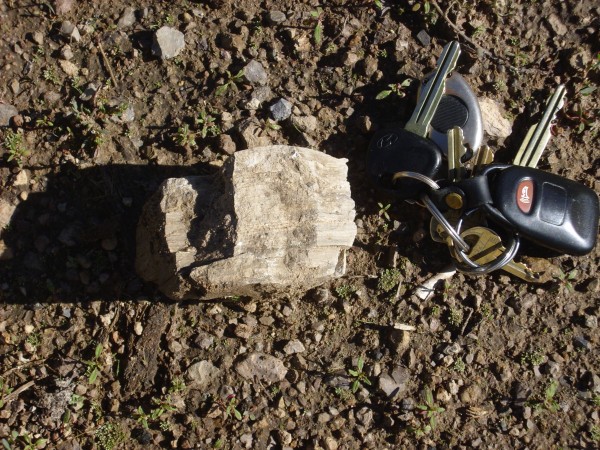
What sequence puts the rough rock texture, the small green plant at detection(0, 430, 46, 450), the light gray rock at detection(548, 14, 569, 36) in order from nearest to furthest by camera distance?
1. the rough rock texture
2. the small green plant at detection(0, 430, 46, 450)
3. the light gray rock at detection(548, 14, 569, 36)

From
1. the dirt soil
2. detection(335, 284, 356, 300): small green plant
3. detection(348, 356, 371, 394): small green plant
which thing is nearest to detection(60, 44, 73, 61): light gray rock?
the dirt soil

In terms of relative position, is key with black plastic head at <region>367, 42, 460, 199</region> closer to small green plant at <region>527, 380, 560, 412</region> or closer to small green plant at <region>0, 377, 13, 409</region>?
small green plant at <region>527, 380, 560, 412</region>

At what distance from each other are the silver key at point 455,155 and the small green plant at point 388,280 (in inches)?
24.4

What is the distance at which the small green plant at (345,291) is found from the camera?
11.4 feet

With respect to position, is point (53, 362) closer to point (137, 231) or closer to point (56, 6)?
point (137, 231)

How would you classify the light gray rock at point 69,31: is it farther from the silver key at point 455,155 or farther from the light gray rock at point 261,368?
the silver key at point 455,155

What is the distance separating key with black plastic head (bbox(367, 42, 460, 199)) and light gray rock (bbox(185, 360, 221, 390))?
1.36m

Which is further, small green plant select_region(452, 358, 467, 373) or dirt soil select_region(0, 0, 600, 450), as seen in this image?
small green plant select_region(452, 358, 467, 373)

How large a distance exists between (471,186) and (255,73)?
4.64ft

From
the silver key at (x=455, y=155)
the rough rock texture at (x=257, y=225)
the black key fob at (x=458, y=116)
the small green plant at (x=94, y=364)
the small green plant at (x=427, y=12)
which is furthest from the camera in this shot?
the small green plant at (x=427, y=12)

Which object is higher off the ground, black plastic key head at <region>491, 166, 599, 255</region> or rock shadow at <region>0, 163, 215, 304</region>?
black plastic key head at <region>491, 166, 599, 255</region>

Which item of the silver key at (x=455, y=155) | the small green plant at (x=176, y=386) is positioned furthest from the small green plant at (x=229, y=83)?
the small green plant at (x=176, y=386)

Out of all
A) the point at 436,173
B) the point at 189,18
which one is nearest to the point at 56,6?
the point at 189,18

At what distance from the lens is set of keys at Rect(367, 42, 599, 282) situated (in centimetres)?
322
